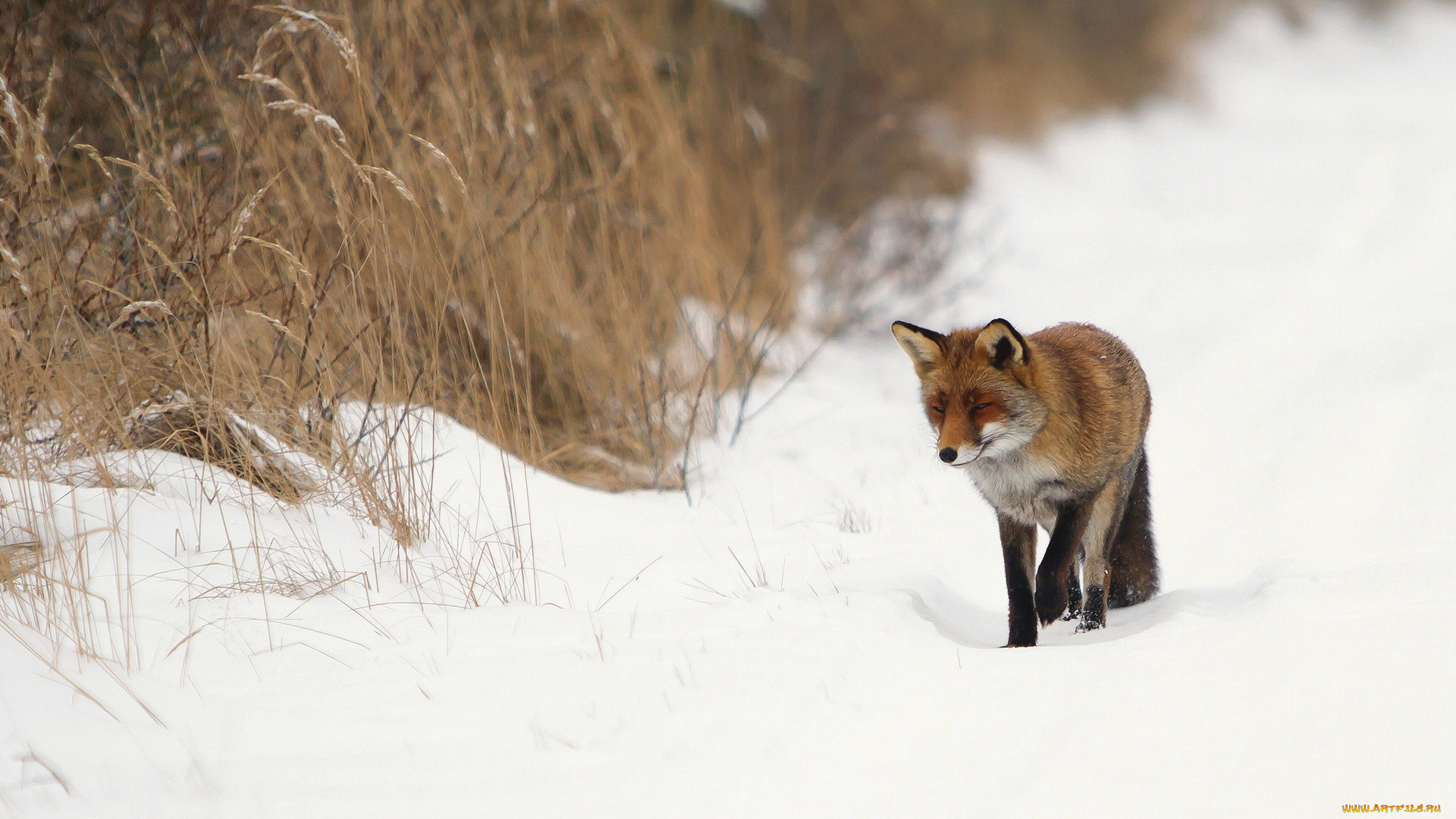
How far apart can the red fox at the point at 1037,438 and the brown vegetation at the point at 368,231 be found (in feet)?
5.05

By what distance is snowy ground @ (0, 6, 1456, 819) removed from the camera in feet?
7.18

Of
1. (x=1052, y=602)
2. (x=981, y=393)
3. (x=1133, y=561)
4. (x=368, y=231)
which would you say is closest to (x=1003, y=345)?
(x=981, y=393)

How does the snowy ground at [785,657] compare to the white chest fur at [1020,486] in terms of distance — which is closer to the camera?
the snowy ground at [785,657]

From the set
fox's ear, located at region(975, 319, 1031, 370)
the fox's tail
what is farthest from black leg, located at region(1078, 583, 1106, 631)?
fox's ear, located at region(975, 319, 1031, 370)

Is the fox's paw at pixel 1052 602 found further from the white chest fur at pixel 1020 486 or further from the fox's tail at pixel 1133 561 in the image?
the fox's tail at pixel 1133 561

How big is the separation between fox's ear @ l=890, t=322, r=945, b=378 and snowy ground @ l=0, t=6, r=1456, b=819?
2.61 ft

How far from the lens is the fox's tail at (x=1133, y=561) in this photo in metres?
4.14

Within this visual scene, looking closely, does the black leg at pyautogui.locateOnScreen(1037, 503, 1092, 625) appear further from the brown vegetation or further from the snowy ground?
the brown vegetation

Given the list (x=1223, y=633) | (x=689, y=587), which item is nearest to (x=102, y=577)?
(x=689, y=587)

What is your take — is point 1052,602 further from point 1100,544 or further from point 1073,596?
point 1073,596

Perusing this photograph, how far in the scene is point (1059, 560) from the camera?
3.62m

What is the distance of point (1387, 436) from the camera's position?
5.69 m

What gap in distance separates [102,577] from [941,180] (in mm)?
9525

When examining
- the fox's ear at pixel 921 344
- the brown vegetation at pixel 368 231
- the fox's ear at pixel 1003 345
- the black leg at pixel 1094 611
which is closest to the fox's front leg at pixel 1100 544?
the black leg at pixel 1094 611
